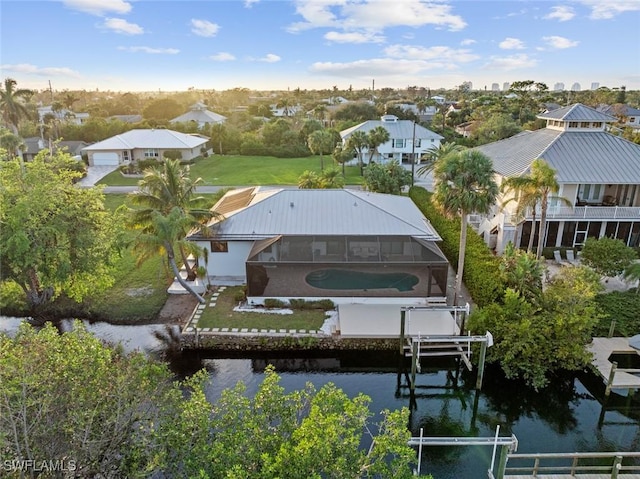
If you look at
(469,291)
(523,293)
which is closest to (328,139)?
(469,291)

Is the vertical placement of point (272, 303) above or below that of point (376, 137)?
below

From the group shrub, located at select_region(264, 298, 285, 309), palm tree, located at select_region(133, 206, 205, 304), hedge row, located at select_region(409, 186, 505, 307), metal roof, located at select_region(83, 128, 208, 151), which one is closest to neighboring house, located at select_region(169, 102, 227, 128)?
metal roof, located at select_region(83, 128, 208, 151)

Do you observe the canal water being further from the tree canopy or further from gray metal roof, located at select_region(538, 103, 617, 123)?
gray metal roof, located at select_region(538, 103, 617, 123)

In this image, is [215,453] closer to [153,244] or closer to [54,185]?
[153,244]

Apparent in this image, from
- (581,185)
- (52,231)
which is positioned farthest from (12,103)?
(581,185)

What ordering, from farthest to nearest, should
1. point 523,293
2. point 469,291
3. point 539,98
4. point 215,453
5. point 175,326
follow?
1. point 539,98
2. point 469,291
3. point 175,326
4. point 523,293
5. point 215,453

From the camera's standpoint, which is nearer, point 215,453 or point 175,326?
point 215,453

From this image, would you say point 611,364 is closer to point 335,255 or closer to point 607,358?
point 607,358

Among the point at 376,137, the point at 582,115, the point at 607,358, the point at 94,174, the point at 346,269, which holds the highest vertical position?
the point at 582,115
